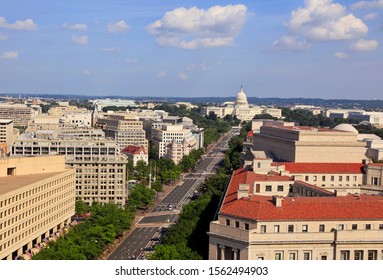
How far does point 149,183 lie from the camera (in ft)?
232

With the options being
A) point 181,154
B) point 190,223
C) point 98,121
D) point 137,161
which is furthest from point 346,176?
point 98,121

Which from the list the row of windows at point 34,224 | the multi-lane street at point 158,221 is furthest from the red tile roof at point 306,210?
the row of windows at point 34,224

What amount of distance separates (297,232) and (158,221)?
23830mm

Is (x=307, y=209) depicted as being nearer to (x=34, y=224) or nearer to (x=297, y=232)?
(x=297, y=232)

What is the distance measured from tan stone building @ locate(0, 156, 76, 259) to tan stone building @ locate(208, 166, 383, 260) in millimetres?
13309

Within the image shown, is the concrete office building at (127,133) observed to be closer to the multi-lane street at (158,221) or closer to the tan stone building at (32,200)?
the multi-lane street at (158,221)

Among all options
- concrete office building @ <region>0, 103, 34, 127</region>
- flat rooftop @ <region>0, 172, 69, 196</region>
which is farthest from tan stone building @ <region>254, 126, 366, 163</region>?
concrete office building @ <region>0, 103, 34, 127</region>

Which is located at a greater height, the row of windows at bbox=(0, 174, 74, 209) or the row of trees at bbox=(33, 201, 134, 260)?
the row of windows at bbox=(0, 174, 74, 209)

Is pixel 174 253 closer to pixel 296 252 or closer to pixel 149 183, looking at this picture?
pixel 296 252

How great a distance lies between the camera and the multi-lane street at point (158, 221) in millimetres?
41406

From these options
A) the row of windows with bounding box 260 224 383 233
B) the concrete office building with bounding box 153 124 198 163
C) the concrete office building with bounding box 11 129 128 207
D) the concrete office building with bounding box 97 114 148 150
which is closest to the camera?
the row of windows with bounding box 260 224 383 233

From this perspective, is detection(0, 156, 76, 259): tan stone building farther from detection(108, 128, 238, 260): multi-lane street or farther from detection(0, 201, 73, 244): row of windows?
detection(108, 128, 238, 260): multi-lane street

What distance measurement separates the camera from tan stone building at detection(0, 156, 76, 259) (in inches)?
1471

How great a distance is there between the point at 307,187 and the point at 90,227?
48.1ft
